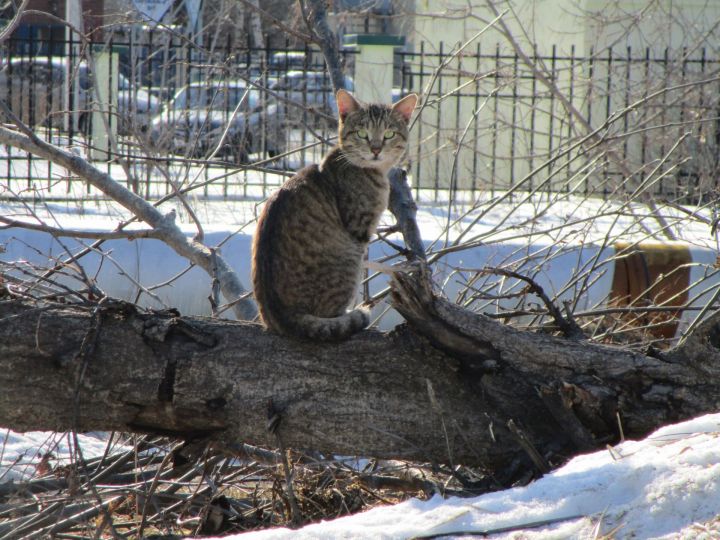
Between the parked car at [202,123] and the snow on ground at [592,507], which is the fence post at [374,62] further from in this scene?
the snow on ground at [592,507]

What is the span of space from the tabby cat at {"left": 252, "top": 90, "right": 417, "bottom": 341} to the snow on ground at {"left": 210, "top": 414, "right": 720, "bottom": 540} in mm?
840

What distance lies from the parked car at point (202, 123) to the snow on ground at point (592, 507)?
4.98 m

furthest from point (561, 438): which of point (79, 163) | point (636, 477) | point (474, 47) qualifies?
point (474, 47)

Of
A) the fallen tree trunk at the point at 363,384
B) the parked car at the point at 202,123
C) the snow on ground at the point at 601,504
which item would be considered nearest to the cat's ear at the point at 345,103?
the fallen tree trunk at the point at 363,384

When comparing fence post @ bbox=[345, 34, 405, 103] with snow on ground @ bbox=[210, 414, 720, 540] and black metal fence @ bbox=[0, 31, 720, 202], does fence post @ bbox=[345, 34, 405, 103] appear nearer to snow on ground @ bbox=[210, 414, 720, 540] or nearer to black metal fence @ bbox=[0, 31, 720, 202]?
black metal fence @ bbox=[0, 31, 720, 202]

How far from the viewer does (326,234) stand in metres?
3.70

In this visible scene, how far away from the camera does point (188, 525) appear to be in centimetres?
369

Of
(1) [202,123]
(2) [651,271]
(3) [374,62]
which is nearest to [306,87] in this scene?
(3) [374,62]

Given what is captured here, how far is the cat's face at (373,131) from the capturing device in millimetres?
4191

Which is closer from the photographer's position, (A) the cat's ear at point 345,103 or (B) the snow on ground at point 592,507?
(B) the snow on ground at point 592,507

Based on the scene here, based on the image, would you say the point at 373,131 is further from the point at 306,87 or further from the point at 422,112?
the point at 306,87

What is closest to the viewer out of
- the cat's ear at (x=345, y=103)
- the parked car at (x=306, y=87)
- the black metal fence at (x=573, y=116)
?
the cat's ear at (x=345, y=103)

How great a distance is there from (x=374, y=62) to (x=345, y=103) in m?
7.29

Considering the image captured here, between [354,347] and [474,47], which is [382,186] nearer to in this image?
[354,347]
